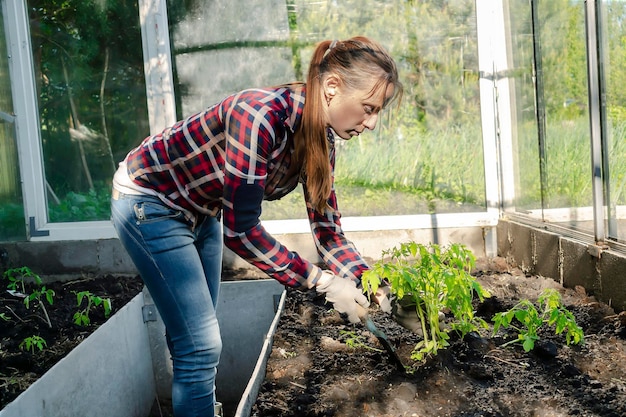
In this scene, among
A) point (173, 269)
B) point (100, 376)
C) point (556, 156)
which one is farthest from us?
point (556, 156)

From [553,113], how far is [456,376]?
220cm

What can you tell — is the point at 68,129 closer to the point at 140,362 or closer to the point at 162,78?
the point at 162,78

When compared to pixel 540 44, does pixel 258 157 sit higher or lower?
lower

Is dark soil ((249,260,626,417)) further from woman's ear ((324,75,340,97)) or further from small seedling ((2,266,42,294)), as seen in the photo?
small seedling ((2,266,42,294))

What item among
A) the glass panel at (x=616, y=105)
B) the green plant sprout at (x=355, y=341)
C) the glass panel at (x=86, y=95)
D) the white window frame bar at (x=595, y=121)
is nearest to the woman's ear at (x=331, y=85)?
the green plant sprout at (x=355, y=341)

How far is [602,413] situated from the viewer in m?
2.12

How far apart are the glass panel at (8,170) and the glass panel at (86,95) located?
0.75 ft

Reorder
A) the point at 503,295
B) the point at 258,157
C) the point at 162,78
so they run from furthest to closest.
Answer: the point at 162,78
the point at 503,295
the point at 258,157

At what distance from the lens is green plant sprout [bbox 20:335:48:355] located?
3.29 metres

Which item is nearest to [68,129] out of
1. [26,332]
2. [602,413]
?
[26,332]

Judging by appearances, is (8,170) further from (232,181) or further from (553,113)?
(553,113)

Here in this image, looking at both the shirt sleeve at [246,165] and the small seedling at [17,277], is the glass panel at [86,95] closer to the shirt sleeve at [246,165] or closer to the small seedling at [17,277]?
the small seedling at [17,277]

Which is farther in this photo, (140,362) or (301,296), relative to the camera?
(301,296)

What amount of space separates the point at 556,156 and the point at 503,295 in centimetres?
102
